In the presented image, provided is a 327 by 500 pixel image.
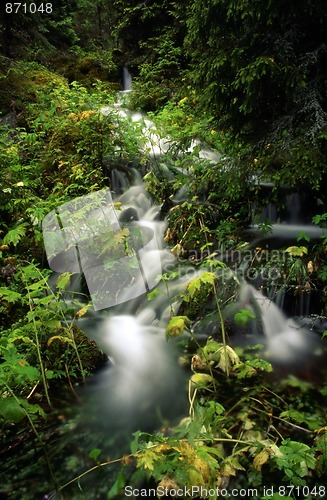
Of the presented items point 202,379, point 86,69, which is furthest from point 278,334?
point 86,69

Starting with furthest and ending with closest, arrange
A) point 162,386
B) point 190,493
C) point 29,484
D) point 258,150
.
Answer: point 258,150 < point 162,386 < point 29,484 < point 190,493

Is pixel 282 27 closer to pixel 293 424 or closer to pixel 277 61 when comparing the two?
pixel 277 61

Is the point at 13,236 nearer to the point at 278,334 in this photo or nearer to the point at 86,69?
the point at 278,334

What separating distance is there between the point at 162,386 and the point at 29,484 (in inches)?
57.8

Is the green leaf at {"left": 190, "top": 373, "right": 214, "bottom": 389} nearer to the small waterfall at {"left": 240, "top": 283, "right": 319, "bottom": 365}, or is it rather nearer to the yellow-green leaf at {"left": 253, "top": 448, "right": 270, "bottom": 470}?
the small waterfall at {"left": 240, "top": 283, "right": 319, "bottom": 365}

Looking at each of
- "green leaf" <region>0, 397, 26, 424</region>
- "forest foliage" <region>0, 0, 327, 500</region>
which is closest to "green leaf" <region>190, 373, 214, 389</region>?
"forest foliage" <region>0, 0, 327, 500</region>

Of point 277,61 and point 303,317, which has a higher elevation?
point 277,61

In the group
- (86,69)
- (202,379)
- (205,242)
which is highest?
(86,69)

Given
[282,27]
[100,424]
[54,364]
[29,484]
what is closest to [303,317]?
[100,424]

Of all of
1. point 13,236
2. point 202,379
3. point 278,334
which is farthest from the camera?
point 13,236

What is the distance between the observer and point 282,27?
4426 millimetres

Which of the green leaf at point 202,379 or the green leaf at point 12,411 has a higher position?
the green leaf at point 12,411

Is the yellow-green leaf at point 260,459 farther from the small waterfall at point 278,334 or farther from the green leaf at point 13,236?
the green leaf at point 13,236

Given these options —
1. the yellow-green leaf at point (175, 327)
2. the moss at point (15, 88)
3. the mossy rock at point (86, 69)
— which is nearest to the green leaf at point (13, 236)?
the yellow-green leaf at point (175, 327)
